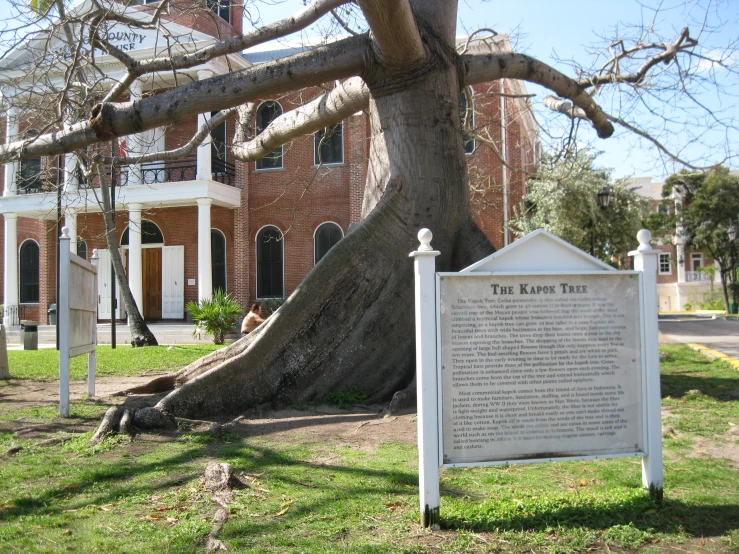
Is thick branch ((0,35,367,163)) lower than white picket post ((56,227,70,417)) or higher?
higher

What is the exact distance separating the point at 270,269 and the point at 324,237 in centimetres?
237

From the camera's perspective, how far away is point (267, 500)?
4.02 metres

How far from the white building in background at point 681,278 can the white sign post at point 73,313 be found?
146 feet

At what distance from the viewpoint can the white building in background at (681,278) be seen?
47.6 meters

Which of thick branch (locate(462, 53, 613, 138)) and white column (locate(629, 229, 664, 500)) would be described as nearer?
white column (locate(629, 229, 664, 500))

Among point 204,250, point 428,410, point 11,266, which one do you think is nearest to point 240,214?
point 204,250

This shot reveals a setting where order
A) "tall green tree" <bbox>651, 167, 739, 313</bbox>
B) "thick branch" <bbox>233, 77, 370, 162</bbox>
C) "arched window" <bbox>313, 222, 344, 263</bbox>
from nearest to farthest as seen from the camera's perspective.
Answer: "thick branch" <bbox>233, 77, 370, 162</bbox>
"arched window" <bbox>313, 222, 344, 263</bbox>
"tall green tree" <bbox>651, 167, 739, 313</bbox>

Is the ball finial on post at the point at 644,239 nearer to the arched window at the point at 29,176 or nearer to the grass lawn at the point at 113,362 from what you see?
the arched window at the point at 29,176

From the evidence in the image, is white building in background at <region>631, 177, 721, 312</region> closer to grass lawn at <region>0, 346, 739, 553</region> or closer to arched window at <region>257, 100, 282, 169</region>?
arched window at <region>257, 100, 282, 169</region>

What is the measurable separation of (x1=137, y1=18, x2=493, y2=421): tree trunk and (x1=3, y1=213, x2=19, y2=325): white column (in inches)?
767

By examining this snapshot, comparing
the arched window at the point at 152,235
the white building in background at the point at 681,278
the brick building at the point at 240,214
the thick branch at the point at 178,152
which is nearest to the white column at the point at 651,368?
the thick branch at the point at 178,152

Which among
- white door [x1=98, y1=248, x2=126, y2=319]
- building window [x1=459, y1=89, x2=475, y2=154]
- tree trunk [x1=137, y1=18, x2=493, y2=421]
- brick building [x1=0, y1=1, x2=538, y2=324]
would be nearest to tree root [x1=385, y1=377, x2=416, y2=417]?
tree trunk [x1=137, y1=18, x2=493, y2=421]

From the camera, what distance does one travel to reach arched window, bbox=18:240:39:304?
1035 inches

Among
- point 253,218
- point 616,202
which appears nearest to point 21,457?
point 253,218
